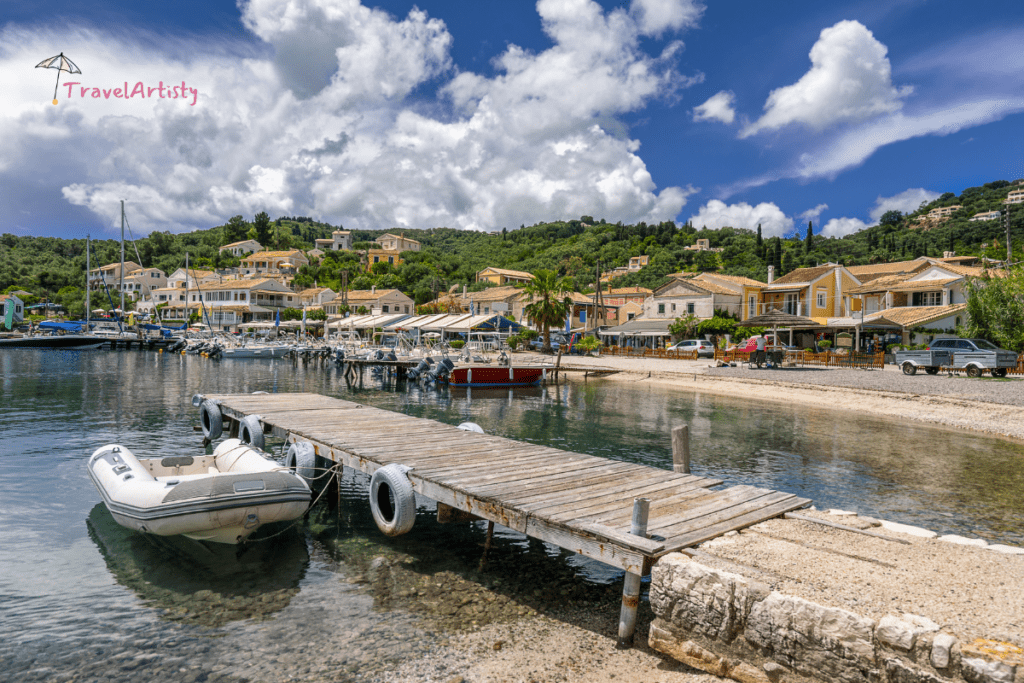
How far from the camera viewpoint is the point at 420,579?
7.82 meters

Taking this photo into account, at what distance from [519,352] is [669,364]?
18291mm

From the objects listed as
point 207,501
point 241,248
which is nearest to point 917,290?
point 207,501

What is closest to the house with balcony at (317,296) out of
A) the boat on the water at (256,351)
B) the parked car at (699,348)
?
the boat on the water at (256,351)

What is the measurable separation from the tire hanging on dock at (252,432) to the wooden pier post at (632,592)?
369 inches

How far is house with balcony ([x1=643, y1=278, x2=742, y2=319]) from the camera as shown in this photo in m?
56.2

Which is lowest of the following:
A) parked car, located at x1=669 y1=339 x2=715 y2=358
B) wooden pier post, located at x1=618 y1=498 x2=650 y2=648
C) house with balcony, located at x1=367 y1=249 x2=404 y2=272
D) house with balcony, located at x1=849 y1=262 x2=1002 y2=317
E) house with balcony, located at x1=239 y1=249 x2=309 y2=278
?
wooden pier post, located at x1=618 y1=498 x2=650 y2=648

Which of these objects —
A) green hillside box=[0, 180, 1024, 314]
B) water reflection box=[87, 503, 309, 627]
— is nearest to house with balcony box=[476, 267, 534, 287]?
green hillside box=[0, 180, 1024, 314]

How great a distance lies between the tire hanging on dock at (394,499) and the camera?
8.28 meters

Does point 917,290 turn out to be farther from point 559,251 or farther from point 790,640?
point 559,251

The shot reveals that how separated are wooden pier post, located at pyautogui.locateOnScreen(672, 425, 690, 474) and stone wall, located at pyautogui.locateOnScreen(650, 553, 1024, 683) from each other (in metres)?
3.57

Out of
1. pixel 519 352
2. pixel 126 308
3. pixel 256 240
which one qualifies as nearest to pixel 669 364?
pixel 519 352

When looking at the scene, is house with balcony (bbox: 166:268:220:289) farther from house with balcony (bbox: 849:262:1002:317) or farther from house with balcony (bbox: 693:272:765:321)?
house with balcony (bbox: 849:262:1002:317)

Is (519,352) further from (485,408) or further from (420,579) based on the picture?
(420,579)

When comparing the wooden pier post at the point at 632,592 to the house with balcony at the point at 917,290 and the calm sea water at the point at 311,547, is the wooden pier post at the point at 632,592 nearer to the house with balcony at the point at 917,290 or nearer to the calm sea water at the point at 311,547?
the calm sea water at the point at 311,547
